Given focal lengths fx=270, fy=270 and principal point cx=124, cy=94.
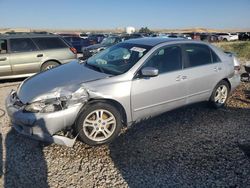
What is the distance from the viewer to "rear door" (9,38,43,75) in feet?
27.8

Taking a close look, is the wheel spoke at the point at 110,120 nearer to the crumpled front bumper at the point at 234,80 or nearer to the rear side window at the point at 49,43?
the crumpled front bumper at the point at 234,80

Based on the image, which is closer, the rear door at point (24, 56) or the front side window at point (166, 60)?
the front side window at point (166, 60)

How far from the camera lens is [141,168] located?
11.6ft

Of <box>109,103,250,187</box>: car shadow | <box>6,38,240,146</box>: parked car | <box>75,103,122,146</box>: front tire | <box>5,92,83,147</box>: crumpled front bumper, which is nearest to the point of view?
<box>109,103,250,187</box>: car shadow

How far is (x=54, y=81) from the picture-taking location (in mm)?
4281

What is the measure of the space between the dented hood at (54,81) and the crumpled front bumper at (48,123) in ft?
0.91

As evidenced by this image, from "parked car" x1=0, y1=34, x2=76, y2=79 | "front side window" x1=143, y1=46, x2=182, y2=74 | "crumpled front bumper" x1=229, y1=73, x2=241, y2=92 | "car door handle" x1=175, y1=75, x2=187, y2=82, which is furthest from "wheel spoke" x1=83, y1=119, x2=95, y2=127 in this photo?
"parked car" x1=0, y1=34, x2=76, y2=79

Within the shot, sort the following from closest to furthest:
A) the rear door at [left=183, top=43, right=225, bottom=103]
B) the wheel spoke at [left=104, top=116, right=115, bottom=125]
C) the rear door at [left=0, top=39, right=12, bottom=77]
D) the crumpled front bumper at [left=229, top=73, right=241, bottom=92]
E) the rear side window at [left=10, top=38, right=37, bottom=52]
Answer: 1. the wheel spoke at [left=104, top=116, right=115, bottom=125]
2. the rear door at [left=183, top=43, right=225, bottom=103]
3. the crumpled front bumper at [left=229, top=73, right=241, bottom=92]
4. the rear door at [left=0, top=39, right=12, bottom=77]
5. the rear side window at [left=10, top=38, right=37, bottom=52]

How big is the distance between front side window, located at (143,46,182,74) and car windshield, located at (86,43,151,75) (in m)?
0.19

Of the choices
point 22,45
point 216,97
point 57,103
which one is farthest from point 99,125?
point 22,45

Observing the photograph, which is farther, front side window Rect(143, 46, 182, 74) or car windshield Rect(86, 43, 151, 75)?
front side window Rect(143, 46, 182, 74)

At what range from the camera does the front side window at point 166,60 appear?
4631mm

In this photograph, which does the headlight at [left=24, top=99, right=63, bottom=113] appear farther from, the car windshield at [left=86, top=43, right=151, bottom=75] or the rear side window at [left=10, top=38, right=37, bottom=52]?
the rear side window at [left=10, top=38, right=37, bottom=52]

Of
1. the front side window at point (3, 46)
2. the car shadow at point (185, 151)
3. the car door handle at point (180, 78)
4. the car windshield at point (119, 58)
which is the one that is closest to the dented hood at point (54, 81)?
the car windshield at point (119, 58)
